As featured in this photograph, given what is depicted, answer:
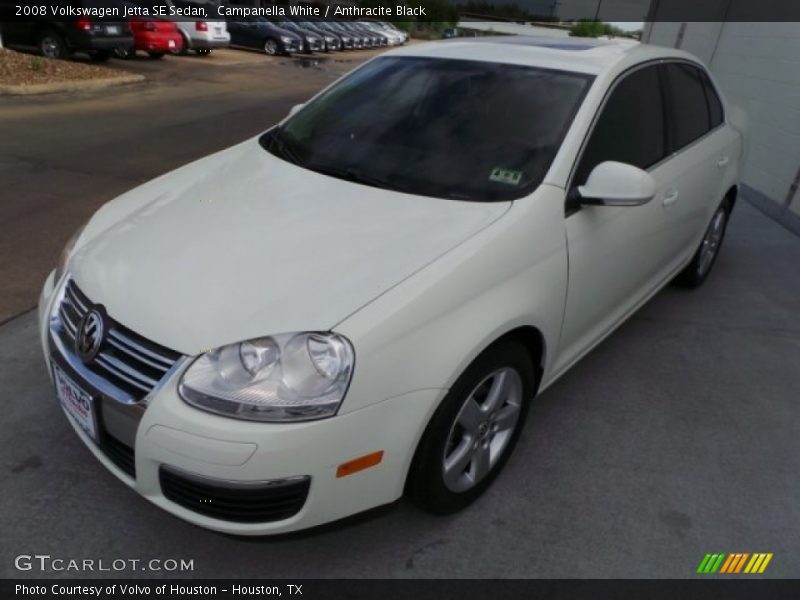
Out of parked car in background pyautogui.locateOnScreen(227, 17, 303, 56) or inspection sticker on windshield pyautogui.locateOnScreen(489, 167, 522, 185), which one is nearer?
inspection sticker on windshield pyautogui.locateOnScreen(489, 167, 522, 185)

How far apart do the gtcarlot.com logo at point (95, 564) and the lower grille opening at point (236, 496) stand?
1.27 ft

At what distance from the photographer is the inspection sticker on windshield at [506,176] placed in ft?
7.76

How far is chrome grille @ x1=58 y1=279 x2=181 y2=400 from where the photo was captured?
1.75 m

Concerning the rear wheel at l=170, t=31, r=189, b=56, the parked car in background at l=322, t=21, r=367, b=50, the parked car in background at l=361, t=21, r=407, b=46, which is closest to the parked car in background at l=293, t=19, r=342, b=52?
the parked car in background at l=322, t=21, r=367, b=50

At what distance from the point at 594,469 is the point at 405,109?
5.78 feet

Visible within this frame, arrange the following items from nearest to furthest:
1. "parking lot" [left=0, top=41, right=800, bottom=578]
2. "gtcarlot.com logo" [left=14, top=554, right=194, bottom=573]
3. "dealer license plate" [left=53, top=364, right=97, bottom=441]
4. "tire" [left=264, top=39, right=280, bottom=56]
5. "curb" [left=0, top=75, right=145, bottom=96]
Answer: "dealer license plate" [left=53, top=364, right=97, bottom=441] → "gtcarlot.com logo" [left=14, top=554, right=194, bottom=573] → "parking lot" [left=0, top=41, right=800, bottom=578] → "curb" [left=0, top=75, right=145, bottom=96] → "tire" [left=264, top=39, right=280, bottom=56]

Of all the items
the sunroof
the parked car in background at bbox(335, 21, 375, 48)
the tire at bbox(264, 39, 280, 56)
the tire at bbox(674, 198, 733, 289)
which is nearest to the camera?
the sunroof

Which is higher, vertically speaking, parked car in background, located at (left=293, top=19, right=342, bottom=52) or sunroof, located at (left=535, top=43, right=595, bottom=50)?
sunroof, located at (left=535, top=43, right=595, bottom=50)

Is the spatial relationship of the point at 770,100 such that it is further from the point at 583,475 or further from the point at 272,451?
the point at 272,451

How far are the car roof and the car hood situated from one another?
3.16 feet

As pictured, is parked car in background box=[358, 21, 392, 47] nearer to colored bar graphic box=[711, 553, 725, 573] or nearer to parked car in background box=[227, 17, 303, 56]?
parked car in background box=[227, 17, 303, 56]

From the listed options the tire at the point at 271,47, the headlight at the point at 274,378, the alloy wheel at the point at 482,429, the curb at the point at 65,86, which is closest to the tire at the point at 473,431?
the alloy wheel at the point at 482,429

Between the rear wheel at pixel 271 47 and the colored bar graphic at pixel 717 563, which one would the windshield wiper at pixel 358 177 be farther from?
the rear wheel at pixel 271 47

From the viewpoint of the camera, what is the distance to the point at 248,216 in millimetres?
2275
